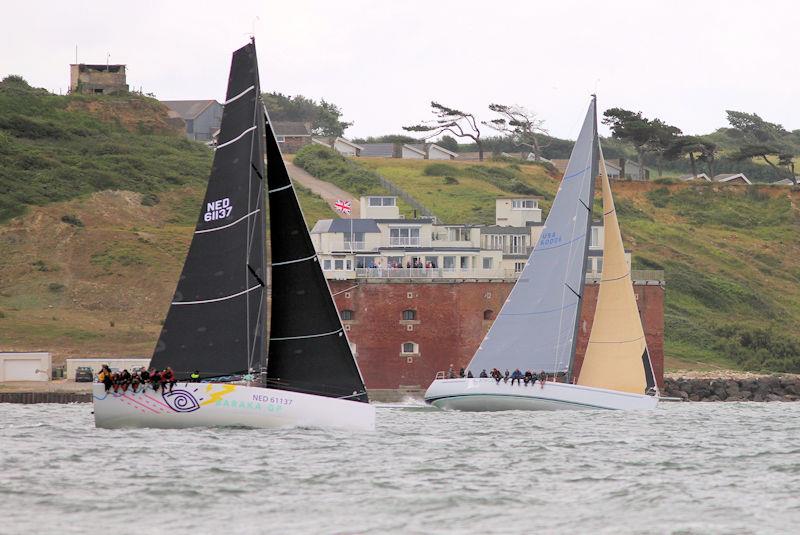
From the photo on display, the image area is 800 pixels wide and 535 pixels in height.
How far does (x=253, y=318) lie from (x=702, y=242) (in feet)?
362

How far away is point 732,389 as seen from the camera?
3762 inches

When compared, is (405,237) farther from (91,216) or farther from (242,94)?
(242,94)

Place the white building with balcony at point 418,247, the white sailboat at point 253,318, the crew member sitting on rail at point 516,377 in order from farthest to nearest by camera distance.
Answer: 1. the white building with balcony at point 418,247
2. the crew member sitting on rail at point 516,377
3. the white sailboat at point 253,318

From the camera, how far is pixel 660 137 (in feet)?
576

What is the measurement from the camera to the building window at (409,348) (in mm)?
95250

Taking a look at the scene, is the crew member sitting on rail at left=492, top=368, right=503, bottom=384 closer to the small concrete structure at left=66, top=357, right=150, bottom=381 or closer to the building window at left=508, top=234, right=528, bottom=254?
the small concrete structure at left=66, top=357, right=150, bottom=381

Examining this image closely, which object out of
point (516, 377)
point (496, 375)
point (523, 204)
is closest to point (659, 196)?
point (523, 204)

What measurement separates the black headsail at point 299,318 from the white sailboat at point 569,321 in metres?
23.3

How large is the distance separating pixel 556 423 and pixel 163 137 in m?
113

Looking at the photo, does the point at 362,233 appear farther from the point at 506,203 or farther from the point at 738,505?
the point at 738,505

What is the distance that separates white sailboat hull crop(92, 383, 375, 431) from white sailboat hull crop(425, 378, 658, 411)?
2268cm

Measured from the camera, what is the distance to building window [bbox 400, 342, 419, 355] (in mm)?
95250

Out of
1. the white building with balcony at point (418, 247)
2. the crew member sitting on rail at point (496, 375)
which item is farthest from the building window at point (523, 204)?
the crew member sitting on rail at point (496, 375)

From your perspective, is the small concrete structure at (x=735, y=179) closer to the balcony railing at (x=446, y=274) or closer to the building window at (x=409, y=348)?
the balcony railing at (x=446, y=274)
